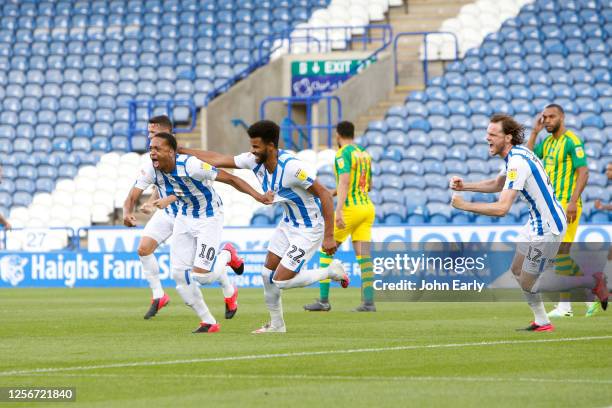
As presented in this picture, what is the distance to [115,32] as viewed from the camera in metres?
34.0

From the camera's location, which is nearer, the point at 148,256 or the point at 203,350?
the point at 203,350

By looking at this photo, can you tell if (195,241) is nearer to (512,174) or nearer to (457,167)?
(512,174)

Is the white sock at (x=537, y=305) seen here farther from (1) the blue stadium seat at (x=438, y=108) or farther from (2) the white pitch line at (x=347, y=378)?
(1) the blue stadium seat at (x=438, y=108)

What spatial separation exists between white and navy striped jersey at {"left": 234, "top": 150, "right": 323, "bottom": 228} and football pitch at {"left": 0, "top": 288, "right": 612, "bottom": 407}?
1036 millimetres

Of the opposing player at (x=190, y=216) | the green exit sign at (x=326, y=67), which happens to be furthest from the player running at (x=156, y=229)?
the green exit sign at (x=326, y=67)

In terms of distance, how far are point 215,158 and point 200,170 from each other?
0.61 ft

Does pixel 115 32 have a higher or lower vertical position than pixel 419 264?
higher

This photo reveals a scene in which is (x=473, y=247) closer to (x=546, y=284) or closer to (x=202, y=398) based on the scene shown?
(x=546, y=284)

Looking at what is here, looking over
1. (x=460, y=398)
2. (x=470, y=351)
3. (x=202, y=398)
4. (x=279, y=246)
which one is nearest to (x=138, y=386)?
(x=202, y=398)

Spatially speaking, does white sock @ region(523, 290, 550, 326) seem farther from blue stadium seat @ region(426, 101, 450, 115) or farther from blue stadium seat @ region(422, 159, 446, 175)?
blue stadium seat @ region(426, 101, 450, 115)

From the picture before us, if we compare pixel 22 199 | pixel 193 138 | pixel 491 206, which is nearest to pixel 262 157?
pixel 491 206

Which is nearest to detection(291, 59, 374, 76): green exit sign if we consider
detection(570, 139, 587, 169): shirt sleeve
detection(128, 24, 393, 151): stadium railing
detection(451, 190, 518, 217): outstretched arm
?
detection(128, 24, 393, 151): stadium railing

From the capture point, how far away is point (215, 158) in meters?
11.8

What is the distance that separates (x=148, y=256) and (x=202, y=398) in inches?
286
